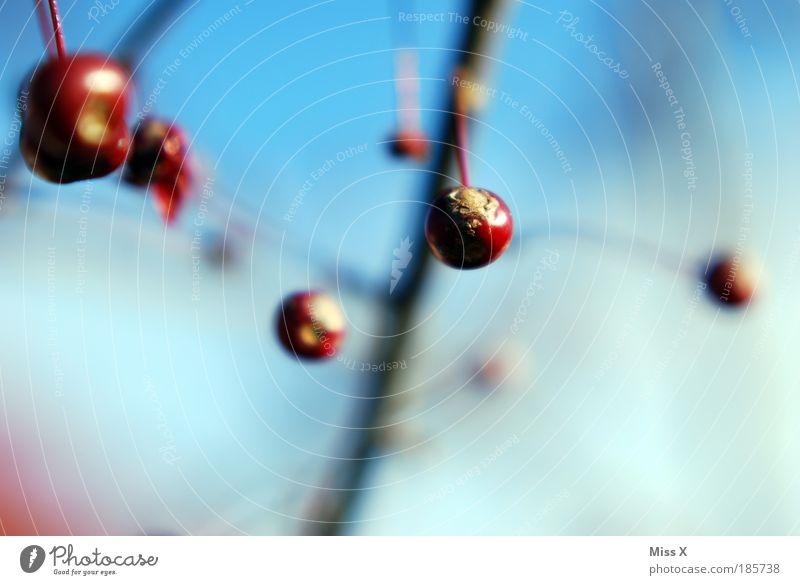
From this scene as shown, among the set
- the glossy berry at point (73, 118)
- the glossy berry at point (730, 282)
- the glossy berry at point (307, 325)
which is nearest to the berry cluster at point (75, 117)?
the glossy berry at point (73, 118)

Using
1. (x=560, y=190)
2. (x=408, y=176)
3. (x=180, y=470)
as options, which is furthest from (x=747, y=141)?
(x=180, y=470)

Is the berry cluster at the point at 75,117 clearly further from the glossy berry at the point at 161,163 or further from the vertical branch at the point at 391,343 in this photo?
the vertical branch at the point at 391,343

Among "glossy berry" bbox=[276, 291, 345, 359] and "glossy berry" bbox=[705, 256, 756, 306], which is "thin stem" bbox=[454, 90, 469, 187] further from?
"glossy berry" bbox=[705, 256, 756, 306]

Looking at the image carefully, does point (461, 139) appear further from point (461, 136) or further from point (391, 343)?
point (391, 343)
